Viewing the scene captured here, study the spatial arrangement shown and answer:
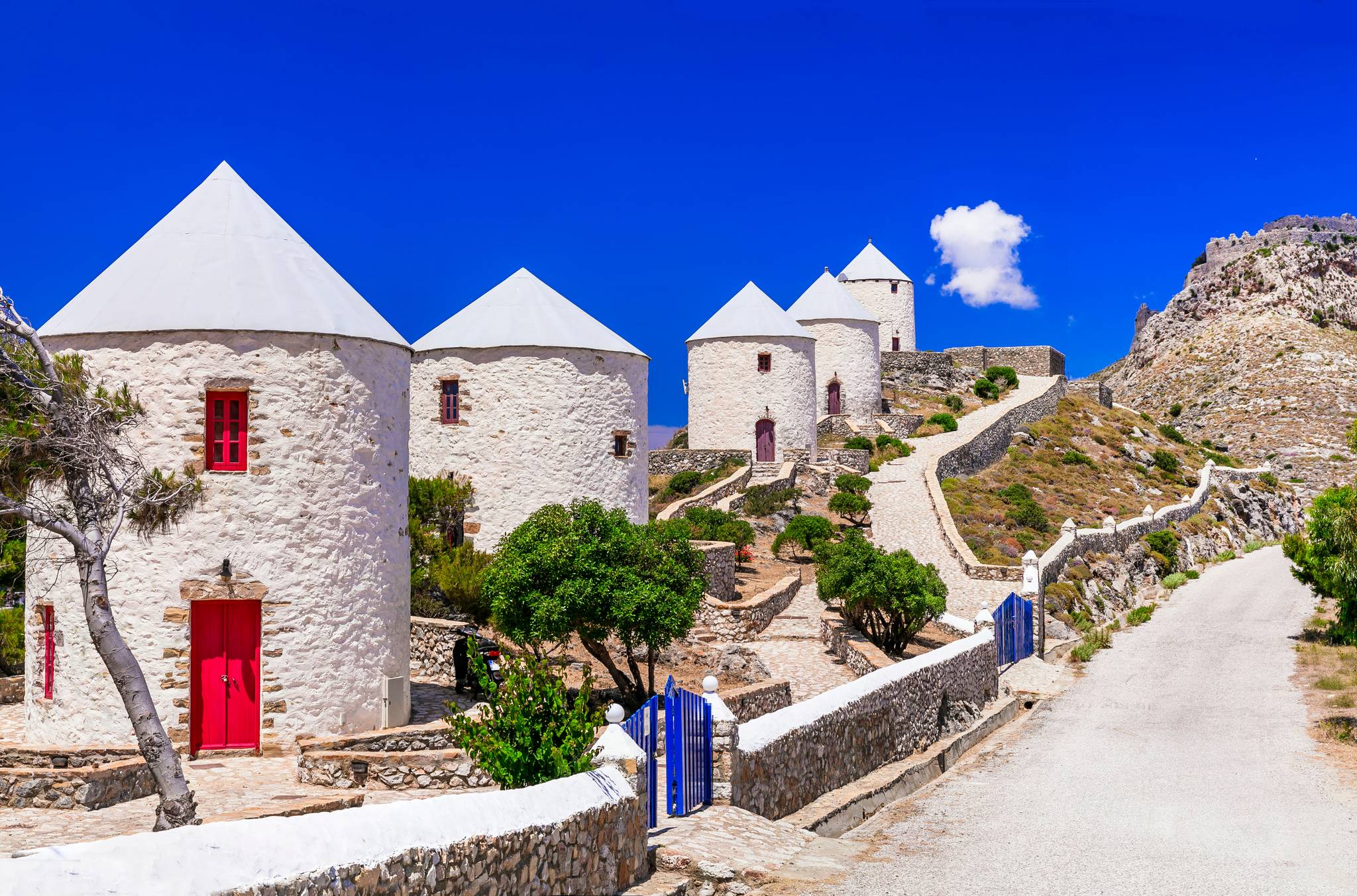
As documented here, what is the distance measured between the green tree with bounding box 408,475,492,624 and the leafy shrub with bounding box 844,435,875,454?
22.0 m

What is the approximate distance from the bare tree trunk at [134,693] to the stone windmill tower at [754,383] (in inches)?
1198

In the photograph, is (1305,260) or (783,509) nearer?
(783,509)

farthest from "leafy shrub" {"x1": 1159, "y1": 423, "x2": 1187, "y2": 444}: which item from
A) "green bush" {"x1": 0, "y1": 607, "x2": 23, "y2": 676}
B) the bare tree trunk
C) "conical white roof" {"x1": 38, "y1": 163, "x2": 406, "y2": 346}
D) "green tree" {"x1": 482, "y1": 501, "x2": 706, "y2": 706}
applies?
the bare tree trunk

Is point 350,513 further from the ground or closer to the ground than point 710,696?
further from the ground

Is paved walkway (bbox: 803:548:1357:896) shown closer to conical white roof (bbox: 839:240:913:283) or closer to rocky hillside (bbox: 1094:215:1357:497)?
conical white roof (bbox: 839:240:913:283)

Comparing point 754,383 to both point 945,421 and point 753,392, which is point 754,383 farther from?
point 945,421

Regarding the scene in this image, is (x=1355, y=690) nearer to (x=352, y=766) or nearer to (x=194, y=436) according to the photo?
(x=352, y=766)

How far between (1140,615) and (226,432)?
24.1m

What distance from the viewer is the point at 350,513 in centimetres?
1436

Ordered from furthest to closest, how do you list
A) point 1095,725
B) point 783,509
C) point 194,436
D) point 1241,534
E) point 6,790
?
point 1241,534, point 783,509, point 1095,725, point 194,436, point 6,790

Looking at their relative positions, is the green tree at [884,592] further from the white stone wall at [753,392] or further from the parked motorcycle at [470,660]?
the white stone wall at [753,392]

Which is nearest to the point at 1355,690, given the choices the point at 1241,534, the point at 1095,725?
the point at 1095,725

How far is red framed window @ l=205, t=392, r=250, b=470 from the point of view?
45.1 feet

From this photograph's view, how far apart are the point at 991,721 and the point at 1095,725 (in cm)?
155
